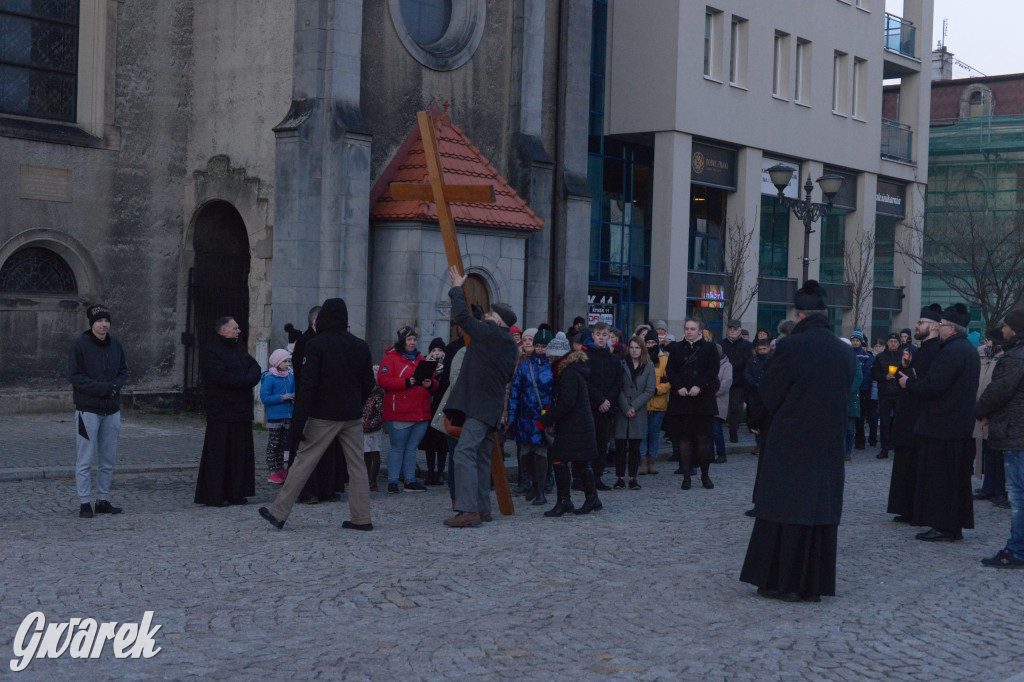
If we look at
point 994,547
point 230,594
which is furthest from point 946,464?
point 230,594

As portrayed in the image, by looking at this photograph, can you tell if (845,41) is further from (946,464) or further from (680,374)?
(946,464)

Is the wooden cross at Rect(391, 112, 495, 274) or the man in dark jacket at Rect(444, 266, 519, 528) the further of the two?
the wooden cross at Rect(391, 112, 495, 274)

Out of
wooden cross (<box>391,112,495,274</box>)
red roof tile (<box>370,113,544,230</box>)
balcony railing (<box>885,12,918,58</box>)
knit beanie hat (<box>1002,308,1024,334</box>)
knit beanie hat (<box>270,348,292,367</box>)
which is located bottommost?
knit beanie hat (<box>270,348,292,367</box>)

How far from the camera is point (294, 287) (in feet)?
61.4

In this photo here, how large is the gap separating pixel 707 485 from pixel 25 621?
8564 millimetres

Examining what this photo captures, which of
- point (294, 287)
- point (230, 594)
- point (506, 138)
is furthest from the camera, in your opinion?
point (506, 138)

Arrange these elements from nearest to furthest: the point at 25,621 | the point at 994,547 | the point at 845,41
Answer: the point at 25,621 → the point at 994,547 → the point at 845,41

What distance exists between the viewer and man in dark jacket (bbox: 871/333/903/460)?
18.2 m

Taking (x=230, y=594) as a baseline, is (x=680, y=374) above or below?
above

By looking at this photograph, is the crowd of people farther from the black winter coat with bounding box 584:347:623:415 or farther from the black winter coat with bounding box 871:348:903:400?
the black winter coat with bounding box 871:348:903:400

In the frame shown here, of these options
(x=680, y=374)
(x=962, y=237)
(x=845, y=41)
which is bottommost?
(x=680, y=374)

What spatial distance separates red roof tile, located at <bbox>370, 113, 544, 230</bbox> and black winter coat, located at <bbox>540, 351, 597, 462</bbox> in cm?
764

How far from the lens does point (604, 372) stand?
1345 centimetres

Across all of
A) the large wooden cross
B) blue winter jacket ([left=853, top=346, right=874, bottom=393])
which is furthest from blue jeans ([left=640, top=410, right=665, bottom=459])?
blue winter jacket ([left=853, top=346, right=874, bottom=393])
